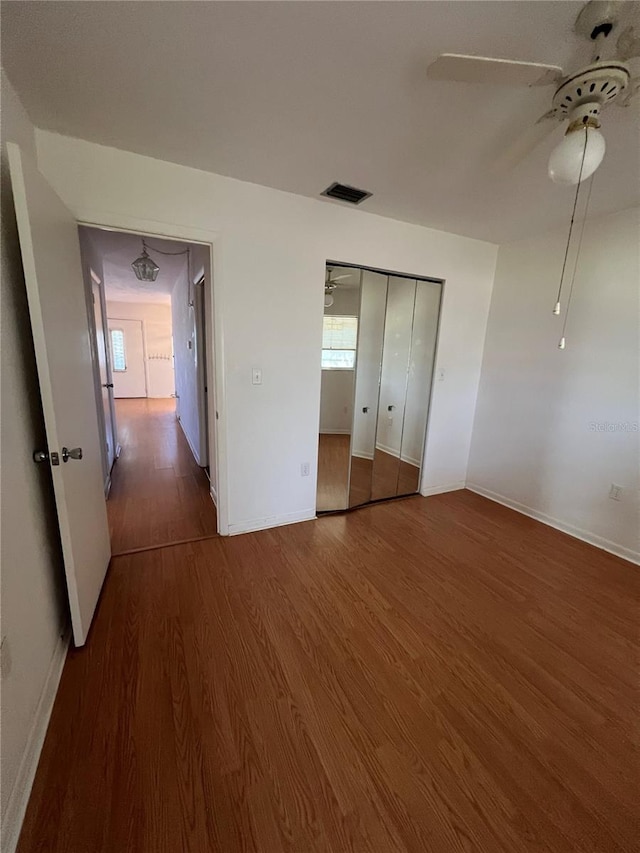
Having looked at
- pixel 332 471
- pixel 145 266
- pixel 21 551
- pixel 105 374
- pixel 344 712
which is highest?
pixel 145 266

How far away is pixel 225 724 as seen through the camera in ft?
4.17

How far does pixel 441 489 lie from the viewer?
3.56 metres

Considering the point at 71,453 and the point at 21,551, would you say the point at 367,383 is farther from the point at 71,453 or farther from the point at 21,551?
the point at 21,551

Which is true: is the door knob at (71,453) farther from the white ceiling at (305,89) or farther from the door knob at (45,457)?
the white ceiling at (305,89)

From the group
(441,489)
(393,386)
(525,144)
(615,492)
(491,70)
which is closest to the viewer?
(491,70)

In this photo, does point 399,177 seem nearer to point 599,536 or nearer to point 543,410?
point 543,410

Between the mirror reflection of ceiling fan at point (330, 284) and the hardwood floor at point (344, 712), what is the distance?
1.95 metres

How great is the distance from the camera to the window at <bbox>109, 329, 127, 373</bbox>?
8023 mm

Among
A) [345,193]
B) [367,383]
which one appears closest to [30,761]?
[367,383]

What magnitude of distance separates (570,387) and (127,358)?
8.85m

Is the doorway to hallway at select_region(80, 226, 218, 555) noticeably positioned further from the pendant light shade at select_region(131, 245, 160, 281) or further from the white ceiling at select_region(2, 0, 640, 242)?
the white ceiling at select_region(2, 0, 640, 242)

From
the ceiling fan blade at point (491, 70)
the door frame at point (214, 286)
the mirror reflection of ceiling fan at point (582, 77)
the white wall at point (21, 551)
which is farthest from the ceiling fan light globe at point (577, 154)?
the white wall at point (21, 551)

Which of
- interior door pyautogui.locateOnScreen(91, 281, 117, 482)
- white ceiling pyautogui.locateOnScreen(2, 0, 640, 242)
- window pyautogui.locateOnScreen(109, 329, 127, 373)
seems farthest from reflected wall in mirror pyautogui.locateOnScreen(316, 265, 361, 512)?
window pyautogui.locateOnScreen(109, 329, 127, 373)

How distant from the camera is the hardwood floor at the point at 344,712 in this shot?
1014mm
